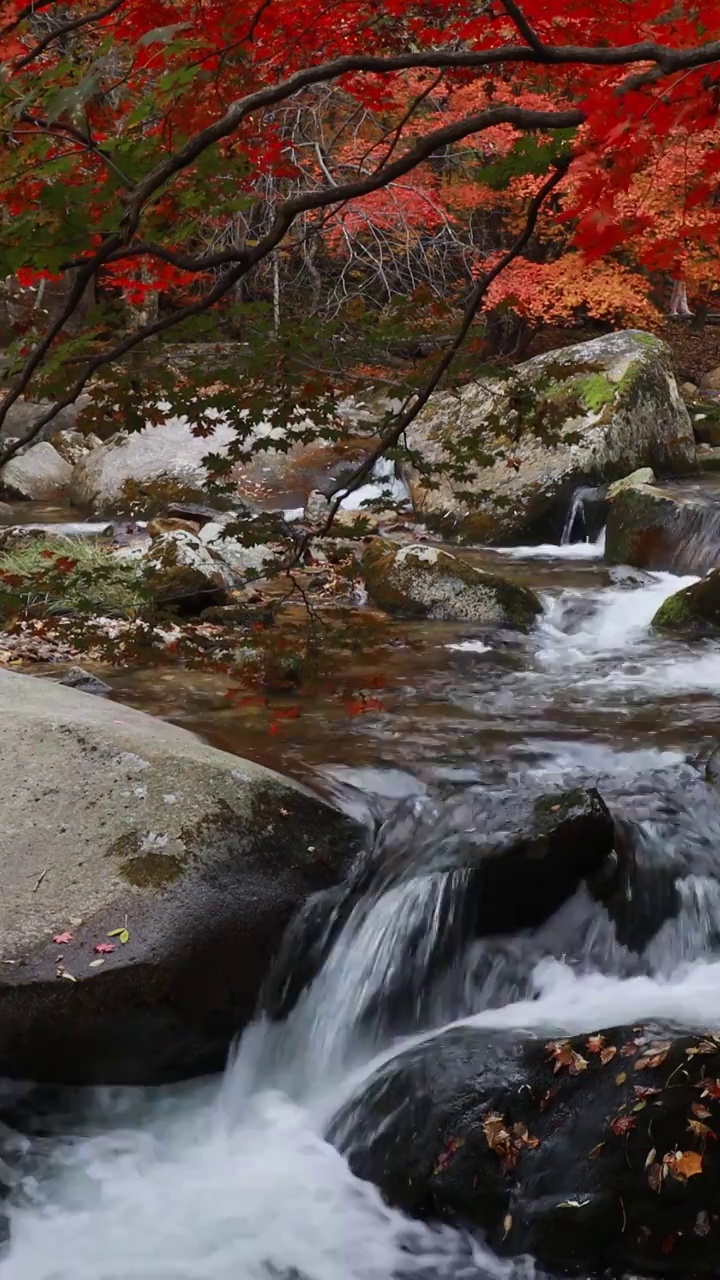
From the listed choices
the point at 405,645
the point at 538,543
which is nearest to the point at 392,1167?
the point at 405,645

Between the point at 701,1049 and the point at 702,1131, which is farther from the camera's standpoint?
the point at 701,1049

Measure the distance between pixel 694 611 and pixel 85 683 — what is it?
4687mm

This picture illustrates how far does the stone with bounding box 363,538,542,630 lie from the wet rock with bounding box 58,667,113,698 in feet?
9.30

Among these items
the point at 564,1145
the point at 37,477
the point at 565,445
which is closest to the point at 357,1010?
the point at 564,1145

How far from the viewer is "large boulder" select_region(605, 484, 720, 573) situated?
9.92 m

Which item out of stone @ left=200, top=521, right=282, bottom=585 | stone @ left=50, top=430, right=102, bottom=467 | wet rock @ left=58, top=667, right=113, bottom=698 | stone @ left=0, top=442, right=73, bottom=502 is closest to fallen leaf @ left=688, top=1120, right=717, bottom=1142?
wet rock @ left=58, top=667, right=113, bottom=698

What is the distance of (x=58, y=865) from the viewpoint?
4.25 metres

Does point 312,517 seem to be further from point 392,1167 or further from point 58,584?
point 392,1167

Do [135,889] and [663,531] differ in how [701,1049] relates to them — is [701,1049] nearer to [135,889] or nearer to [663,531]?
[135,889]

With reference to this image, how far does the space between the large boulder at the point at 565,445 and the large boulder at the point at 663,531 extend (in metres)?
1.19

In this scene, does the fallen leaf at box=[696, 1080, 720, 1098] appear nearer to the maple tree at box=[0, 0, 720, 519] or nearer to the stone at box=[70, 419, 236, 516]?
the maple tree at box=[0, 0, 720, 519]

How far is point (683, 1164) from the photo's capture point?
3.12 metres

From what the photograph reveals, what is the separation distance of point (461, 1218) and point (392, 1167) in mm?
329

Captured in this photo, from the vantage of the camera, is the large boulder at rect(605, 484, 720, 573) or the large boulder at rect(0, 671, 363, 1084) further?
the large boulder at rect(605, 484, 720, 573)
